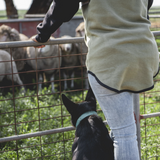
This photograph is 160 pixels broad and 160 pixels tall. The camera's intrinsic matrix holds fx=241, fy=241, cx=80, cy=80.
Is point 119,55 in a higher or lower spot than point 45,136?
higher

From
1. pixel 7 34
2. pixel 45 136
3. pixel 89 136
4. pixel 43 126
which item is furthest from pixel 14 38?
pixel 89 136

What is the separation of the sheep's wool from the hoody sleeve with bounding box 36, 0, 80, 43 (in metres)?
0.12

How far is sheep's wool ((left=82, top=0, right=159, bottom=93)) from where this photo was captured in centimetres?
157

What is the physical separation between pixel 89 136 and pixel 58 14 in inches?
40.8

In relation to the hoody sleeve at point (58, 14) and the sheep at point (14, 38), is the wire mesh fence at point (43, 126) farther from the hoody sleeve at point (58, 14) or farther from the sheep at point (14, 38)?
the sheep at point (14, 38)

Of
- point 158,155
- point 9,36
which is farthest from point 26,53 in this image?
point 158,155

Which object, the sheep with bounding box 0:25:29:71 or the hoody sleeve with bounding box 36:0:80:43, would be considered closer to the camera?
the hoody sleeve with bounding box 36:0:80:43

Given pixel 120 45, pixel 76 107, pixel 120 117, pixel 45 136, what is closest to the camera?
pixel 120 45

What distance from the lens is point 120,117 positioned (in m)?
1.68

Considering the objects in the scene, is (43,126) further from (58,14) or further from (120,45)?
(120,45)

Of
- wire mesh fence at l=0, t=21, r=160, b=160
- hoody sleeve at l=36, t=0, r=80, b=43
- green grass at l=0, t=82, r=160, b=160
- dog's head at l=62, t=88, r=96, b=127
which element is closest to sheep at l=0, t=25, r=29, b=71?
wire mesh fence at l=0, t=21, r=160, b=160

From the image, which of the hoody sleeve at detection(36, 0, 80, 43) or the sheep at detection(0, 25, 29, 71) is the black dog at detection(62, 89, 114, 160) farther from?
the sheep at detection(0, 25, 29, 71)

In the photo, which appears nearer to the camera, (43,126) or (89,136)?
(89,136)

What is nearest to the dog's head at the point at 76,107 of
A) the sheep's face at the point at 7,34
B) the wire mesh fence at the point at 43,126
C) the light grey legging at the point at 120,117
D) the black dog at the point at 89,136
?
the black dog at the point at 89,136
